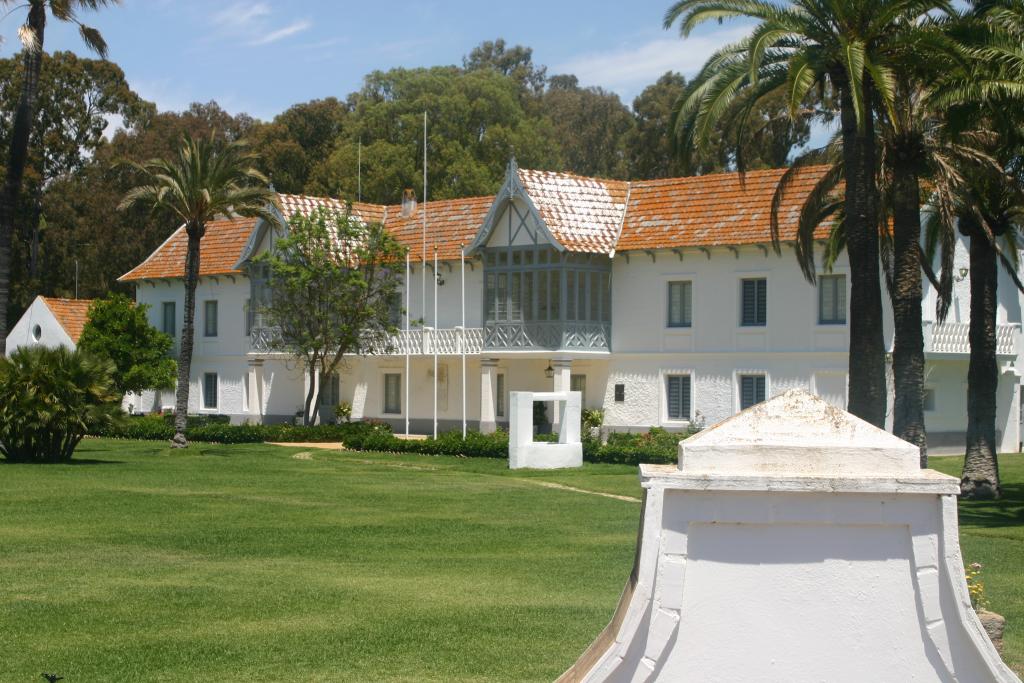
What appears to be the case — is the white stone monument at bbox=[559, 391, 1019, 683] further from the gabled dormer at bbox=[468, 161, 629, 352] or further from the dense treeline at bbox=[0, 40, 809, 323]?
the dense treeline at bbox=[0, 40, 809, 323]

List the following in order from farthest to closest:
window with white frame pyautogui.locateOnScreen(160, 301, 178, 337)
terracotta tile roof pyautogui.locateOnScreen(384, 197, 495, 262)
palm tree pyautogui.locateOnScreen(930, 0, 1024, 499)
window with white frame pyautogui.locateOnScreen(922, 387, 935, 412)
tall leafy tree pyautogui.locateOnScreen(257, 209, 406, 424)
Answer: window with white frame pyautogui.locateOnScreen(160, 301, 178, 337) → terracotta tile roof pyautogui.locateOnScreen(384, 197, 495, 262) → tall leafy tree pyautogui.locateOnScreen(257, 209, 406, 424) → window with white frame pyautogui.locateOnScreen(922, 387, 935, 412) → palm tree pyautogui.locateOnScreen(930, 0, 1024, 499)

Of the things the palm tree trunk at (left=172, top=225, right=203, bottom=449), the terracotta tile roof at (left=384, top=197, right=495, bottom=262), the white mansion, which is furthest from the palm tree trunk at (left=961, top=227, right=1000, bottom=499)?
the terracotta tile roof at (left=384, top=197, right=495, bottom=262)

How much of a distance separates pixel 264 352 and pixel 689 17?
29385 mm

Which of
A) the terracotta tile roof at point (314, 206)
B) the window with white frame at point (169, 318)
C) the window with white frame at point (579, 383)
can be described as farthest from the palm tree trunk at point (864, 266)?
the window with white frame at point (169, 318)

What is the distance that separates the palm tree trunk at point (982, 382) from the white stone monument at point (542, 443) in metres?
9.41

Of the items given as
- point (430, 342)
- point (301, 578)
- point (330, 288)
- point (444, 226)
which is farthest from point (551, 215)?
point (301, 578)

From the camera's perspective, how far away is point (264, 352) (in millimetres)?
50000

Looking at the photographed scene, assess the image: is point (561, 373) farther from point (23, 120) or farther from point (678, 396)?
point (23, 120)

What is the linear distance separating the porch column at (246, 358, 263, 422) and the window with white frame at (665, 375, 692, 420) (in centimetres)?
1592

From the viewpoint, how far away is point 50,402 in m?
30.0

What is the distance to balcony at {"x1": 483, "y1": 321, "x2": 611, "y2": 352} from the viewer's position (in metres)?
43.0

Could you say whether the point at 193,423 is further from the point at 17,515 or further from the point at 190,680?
the point at 190,680

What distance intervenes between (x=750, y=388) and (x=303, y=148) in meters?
40.9

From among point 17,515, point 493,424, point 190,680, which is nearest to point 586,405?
point 493,424
